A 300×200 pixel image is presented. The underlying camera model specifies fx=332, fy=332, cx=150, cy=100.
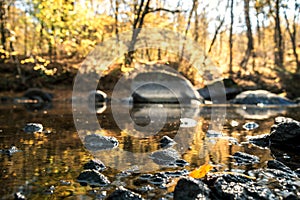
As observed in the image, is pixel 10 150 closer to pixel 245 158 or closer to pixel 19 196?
pixel 19 196

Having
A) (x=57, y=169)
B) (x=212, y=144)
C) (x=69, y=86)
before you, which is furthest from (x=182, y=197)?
(x=69, y=86)

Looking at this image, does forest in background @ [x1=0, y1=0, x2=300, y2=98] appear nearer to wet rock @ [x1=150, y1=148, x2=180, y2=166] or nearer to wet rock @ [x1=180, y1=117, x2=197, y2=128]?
wet rock @ [x1=180, y1=117, x2=197, y2=128]

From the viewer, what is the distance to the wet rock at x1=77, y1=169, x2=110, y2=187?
4711 mm

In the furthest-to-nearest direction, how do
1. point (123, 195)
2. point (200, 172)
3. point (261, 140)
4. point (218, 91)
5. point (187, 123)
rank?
point (218, 91) → point (187, 123) → point (261, 140) → point (200, 172) → point (123, 195)

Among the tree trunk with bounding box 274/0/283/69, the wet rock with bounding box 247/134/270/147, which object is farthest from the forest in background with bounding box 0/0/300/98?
the wet rock with bounding box 247/134/270/147

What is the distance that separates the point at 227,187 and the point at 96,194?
167 cm

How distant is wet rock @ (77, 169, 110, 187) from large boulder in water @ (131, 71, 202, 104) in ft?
66.0

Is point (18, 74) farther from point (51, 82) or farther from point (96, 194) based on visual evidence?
point (96, 194)

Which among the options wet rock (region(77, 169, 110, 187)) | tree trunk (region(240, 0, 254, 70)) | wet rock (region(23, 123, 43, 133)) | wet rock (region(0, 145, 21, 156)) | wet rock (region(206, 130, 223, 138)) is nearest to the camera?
wet rock (region(77, 169, 110, 187))

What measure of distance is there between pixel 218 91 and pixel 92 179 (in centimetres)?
2435

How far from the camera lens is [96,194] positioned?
14.0ft

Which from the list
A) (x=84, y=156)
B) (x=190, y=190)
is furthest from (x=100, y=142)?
(x=190, y=190)

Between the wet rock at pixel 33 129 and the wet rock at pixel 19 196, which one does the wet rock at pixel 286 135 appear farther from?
the wet rock at pixel 33 129

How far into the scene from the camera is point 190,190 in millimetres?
4051
